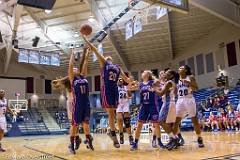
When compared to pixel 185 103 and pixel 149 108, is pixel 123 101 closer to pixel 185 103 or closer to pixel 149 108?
pixel 149 108

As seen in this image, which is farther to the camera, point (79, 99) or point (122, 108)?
point (122, 108)

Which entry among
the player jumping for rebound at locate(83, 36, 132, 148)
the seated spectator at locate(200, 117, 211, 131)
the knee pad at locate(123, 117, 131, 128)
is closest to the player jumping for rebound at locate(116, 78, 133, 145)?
the knee pad at locate(123, 117, 131, 128)

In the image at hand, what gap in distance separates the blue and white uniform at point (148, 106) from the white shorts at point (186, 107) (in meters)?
0.43

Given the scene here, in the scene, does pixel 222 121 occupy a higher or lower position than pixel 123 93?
lower

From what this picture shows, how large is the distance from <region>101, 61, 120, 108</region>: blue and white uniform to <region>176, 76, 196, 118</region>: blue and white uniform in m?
1.22

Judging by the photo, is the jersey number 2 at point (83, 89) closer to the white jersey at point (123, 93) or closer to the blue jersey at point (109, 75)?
the blue jersey at point (109, 75)

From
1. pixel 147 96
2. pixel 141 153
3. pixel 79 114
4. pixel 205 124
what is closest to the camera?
pixel 141 153

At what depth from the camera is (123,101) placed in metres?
7.84

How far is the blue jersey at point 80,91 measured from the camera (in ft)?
17.9

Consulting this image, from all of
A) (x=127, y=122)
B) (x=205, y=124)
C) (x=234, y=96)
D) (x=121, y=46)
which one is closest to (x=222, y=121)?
(x=205, y=124)

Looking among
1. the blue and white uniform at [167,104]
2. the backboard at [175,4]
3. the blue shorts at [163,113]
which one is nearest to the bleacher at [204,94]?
the backboard at [175,4]

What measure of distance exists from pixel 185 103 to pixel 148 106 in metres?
0.70

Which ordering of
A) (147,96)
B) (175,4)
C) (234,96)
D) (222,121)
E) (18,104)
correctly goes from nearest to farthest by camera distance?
(147,96) → (175,4) → (222,121) → (234,96) → (18,104)

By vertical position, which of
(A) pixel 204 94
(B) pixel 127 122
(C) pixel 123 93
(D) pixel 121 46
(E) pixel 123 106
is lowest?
(B) pixel 127 122
